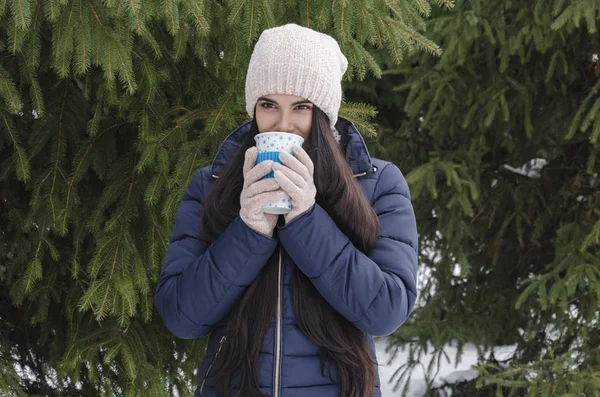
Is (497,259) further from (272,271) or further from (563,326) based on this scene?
A: (272,271)

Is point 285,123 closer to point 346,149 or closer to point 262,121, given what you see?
point 262,121

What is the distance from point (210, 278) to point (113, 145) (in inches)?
62.7

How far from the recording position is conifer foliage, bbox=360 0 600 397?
4934 mm

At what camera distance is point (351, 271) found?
1863mm

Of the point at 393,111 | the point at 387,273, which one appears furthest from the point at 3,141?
the point at 393,111

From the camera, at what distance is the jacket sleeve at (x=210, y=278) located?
187 centimetres

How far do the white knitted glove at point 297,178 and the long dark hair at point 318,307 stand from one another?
5.6 inches

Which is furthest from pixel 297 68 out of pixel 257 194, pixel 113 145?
pixel 113 145

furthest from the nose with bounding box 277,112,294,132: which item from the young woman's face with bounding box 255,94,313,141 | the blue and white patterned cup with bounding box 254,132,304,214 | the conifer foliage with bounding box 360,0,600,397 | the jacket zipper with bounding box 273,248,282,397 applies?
the conifer foliage with bounding box 360,0,600,397

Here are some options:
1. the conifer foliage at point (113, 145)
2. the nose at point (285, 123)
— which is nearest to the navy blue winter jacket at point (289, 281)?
the nose at point (285, 123)

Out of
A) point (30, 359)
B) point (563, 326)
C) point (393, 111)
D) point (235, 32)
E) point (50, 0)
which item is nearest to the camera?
point (50, 0)

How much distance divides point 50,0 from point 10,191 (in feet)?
3.57

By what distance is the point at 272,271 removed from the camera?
1982 mm

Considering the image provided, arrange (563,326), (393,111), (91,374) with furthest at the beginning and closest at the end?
(393,111) → (563,326) → (91,374)
